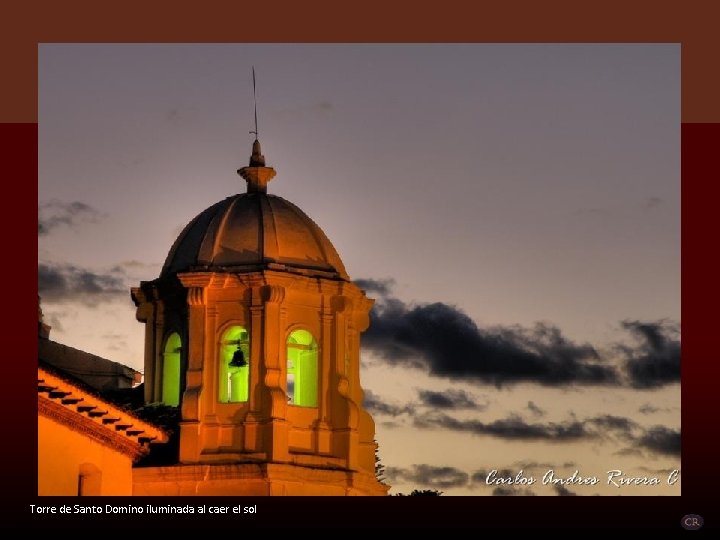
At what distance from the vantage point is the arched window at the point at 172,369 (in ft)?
216

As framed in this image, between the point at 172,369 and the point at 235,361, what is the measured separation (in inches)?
74.2

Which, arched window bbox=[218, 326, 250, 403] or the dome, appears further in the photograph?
the dome

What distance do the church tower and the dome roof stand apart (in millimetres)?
22

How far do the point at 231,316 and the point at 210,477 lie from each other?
152 inches

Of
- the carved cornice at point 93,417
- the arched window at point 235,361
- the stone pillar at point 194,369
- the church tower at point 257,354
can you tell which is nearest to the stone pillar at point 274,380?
the church tower at point 257,354

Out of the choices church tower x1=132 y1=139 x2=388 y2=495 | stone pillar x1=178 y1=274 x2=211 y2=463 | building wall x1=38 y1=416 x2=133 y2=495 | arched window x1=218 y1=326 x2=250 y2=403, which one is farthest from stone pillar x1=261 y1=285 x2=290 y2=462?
building wall x1=38 y1=416 x2=133 y2=495

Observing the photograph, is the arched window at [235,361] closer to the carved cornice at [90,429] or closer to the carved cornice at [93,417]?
the carved cornice at [93,417]

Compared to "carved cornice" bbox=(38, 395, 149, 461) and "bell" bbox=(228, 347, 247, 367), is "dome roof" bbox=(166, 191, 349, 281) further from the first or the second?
"carved cornice" bbox=(38, 395, 149, 461)

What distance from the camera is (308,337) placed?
65625mm

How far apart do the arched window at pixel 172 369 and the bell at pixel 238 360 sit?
155 centimetres

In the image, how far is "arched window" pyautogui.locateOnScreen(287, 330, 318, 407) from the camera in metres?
65.4
